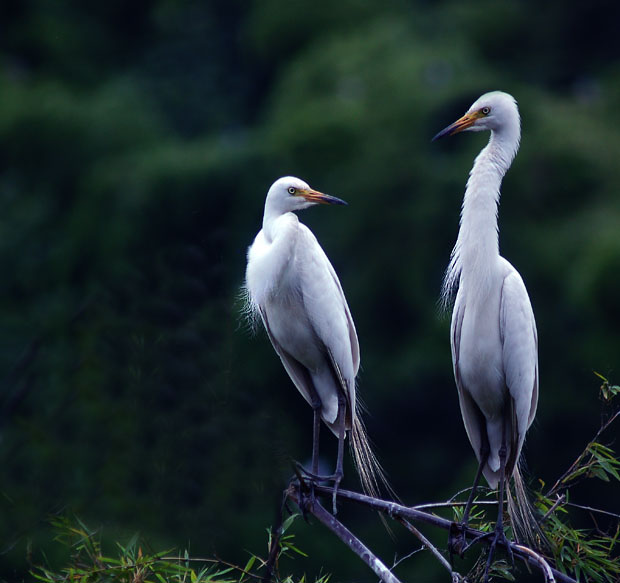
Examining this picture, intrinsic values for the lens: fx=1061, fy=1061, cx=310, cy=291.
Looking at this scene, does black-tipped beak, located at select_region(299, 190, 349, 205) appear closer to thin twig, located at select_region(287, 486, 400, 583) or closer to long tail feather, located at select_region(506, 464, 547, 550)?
thin twig, located at select_region(287, 486, 400, 583)

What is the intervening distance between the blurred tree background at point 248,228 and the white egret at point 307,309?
15cm

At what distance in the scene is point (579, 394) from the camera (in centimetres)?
1074

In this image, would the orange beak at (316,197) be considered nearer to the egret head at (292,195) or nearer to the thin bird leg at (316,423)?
the egret head at (292,195)

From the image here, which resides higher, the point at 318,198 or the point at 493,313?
the point at 318,198

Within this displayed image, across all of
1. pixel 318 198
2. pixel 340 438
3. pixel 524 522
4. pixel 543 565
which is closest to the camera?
pixel 543 565

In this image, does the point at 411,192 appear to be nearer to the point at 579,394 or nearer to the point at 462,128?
the point at 579,394

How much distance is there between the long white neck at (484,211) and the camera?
2.96m

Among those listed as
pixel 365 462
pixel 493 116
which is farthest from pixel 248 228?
pixel 493 116

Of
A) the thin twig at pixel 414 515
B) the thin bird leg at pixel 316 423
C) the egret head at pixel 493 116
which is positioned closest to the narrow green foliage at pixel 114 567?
the thin twig at pixel 414 515

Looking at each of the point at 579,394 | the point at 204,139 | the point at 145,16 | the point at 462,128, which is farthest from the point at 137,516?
the point at 145,16

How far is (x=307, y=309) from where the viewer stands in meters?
3.22

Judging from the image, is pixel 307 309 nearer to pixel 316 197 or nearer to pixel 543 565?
pixel 316 197

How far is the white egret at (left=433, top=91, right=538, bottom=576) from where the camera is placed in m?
2.92

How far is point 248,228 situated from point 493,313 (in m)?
7.08
